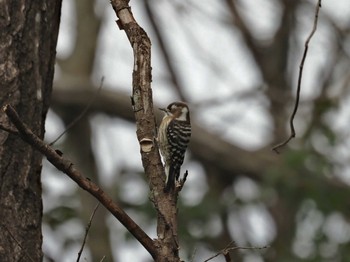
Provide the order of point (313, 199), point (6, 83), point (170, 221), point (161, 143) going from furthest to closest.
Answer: point (313, 199) → point (161, 143) → point (6, 83) → point (170, 221)

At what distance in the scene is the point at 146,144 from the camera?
377cm

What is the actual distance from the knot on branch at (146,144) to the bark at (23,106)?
0.72 m

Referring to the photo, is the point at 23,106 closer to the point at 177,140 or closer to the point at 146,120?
the point at 146,120

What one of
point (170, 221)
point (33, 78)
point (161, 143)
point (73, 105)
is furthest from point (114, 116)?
point (170, 221)

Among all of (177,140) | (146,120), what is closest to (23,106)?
(146,120)

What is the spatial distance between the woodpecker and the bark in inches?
33.9

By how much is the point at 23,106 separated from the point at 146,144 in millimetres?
827

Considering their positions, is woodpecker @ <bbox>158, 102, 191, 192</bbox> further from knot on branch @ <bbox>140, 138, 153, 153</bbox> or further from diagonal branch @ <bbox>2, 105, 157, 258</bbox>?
diagonal branch @ <bbox>2, 105, 157, 258</bbox>

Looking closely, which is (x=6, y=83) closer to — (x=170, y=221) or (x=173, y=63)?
(x=170, y=221)

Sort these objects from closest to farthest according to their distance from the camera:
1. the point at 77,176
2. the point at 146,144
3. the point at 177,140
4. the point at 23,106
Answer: the point at 77,176
the point at 146,144
the point at 23,106
the point at 177,140

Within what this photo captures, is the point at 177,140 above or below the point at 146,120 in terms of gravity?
above

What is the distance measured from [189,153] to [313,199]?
6.07 ft

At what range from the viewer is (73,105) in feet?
33.2

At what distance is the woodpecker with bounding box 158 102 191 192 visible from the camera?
5.25m
